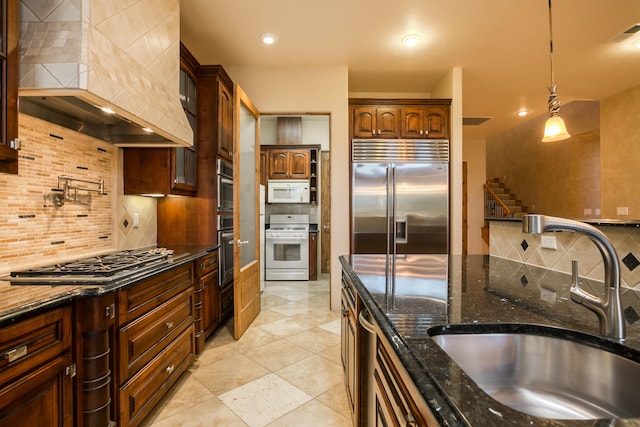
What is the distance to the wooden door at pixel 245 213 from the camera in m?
2.63

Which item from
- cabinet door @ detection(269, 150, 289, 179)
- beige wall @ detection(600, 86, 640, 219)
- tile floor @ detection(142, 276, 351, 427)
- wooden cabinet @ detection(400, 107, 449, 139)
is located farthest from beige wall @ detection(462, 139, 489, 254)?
tile floor @ detection(142, 276, 351, 427)

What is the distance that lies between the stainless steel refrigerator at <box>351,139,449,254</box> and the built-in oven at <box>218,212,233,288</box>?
141 centimetres

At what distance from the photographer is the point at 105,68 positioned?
1413mm

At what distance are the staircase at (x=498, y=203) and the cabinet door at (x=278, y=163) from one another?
12.2ft

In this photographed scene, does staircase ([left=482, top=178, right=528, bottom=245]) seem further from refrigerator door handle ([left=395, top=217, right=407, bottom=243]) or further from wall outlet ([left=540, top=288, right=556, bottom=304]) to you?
wall outlet ([left=540, top=288, right=556, bottom=304])

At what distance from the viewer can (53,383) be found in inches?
43.3

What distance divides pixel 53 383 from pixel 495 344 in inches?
60.4

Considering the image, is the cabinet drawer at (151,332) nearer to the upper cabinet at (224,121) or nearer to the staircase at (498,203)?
the upper cabinet at (224,121)

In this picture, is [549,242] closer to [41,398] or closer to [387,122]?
[41,398]

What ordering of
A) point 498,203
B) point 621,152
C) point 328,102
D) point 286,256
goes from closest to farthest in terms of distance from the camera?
point 328,102 < point 621,152 < point 286,256 < point 498,203

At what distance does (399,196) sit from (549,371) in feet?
9.29

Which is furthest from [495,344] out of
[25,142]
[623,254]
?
[25,142]

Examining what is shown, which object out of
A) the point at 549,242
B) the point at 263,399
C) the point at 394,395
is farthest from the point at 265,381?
the point at 549,242

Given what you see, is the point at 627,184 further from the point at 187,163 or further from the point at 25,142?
the point at 25,142
